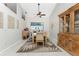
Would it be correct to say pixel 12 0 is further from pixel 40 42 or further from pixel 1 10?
pixel 40 42

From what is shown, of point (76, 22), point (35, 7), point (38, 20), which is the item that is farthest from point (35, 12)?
point (76, 22)

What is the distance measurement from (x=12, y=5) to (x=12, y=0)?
Result: 4.33m

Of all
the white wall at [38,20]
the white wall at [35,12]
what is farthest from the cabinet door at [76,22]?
the white wall at [38,20]

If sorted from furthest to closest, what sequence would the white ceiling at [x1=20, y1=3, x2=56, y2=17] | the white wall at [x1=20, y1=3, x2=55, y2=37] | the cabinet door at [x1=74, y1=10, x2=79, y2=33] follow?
the white wall at [x1=20, y1=3, x2=55, y2=37]
the white ceiling at [x1=20, y1=3, x2=56, y2=17]
the cabinet door at [x1=74, y1=10, x2=79, y2=33]

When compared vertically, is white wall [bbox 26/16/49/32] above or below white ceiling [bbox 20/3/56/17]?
below

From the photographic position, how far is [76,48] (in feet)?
15.4

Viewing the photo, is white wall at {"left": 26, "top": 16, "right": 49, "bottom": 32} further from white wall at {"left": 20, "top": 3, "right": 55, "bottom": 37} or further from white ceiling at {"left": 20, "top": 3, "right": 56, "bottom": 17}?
white ceiling at {"left": 20, "top": 3, "right": 56, "bottom": 17}

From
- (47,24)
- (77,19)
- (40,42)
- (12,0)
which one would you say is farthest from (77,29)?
(47,24)

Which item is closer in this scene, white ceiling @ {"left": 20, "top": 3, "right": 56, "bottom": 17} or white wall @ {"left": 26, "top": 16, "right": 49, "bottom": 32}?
white ceiling @ {"left": 20, "top": 3, "right": 56, "bottom": 17}

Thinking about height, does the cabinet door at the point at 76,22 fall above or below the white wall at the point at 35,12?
below

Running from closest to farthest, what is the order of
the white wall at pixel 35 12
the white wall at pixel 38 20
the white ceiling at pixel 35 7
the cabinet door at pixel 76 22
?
the cabinet door at pixel 76 22, the white ceiling at pixel 35 7, the white wall at pixel 35 12, the white wall at pixel 38 20

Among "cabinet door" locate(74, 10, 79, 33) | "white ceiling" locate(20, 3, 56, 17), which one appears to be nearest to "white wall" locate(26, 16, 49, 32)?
"white ceiling" locate(20, 3, 56, 17)

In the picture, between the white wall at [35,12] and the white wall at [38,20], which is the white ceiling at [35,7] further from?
the white wall at [38,20]

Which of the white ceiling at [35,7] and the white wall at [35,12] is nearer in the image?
the white ceiling at [35,7]
